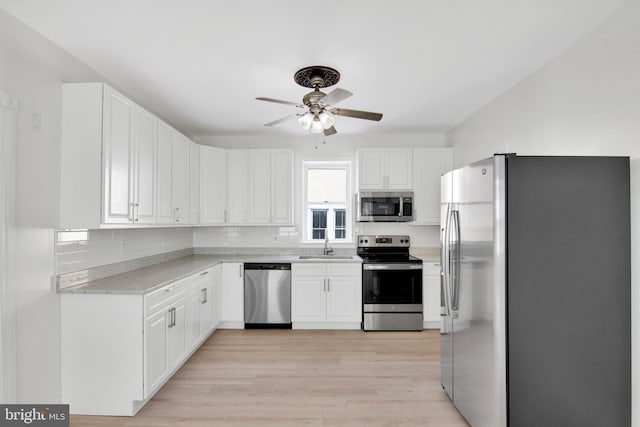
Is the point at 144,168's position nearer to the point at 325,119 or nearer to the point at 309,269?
the point at 325,119

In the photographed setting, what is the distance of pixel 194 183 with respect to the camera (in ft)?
14.0

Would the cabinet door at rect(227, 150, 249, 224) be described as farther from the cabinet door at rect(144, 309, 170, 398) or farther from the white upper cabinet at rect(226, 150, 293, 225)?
the cabinet door at rect(144, 309, 170, 398)

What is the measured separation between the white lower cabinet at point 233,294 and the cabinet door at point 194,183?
769 mm

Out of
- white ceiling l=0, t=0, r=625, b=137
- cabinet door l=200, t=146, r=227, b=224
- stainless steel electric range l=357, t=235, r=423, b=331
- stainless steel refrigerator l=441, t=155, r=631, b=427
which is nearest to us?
stainless steel refrigerator l=441, t=155, r=631, b=427

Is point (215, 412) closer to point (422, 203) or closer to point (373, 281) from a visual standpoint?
point (373, 281)

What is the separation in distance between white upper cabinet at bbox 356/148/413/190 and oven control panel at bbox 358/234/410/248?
2.31ft

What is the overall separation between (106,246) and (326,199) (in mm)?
2946

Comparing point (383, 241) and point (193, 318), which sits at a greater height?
point (383, 241)

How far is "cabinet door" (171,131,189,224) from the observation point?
3646mm

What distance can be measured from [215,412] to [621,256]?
Answer: 279cm

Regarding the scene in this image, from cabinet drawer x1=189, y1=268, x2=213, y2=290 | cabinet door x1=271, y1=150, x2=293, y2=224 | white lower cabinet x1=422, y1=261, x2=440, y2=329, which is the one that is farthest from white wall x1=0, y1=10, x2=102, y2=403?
white lower cabinet x1=422, y1=261, x2=440, y2=329

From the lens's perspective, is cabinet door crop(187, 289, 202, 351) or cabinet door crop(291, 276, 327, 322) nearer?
cabinet door crop(187, 289, 202, 351)

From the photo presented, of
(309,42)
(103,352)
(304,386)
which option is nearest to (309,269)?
(304,386)

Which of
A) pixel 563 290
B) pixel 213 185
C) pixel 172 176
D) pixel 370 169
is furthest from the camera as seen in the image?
pixel 370 169
